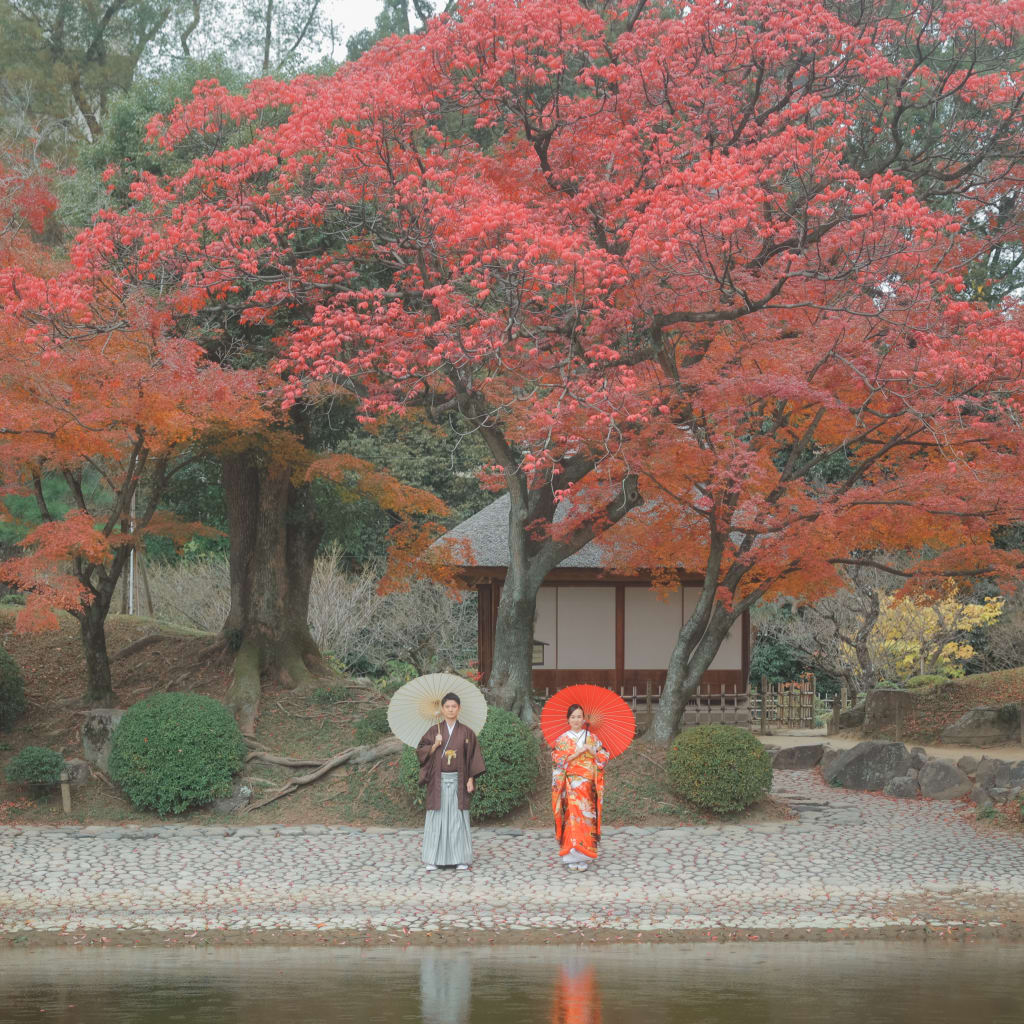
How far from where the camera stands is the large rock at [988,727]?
16.4 metres

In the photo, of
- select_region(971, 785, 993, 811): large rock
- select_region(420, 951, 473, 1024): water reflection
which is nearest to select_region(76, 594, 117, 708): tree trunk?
select_region(420, 951, 473, 1024): water reflection

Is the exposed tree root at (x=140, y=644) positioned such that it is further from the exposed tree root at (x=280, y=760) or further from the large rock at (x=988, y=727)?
the large rock at (x=988, y=727)

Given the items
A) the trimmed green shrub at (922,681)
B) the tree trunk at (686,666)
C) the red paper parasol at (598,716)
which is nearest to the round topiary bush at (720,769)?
the tree trunk at (686,666)

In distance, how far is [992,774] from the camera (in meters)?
13.2

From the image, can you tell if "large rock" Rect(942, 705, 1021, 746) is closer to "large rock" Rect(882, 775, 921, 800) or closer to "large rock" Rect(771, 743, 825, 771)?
"large rock" Rect(771, 743, 825, 771)

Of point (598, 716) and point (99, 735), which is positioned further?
point (99, 735)

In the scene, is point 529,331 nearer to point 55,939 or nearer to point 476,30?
point 476,30

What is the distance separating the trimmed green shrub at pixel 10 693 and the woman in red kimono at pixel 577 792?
8.11 meters

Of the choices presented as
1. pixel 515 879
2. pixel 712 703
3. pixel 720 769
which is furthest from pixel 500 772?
pixel 712 703

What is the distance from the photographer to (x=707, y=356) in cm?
1272

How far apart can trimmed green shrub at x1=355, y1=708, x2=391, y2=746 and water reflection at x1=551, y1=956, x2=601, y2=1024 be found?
681cm

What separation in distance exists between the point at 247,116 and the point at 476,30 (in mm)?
3345

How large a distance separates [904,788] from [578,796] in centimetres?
560

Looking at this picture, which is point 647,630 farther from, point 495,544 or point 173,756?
point 173,756
